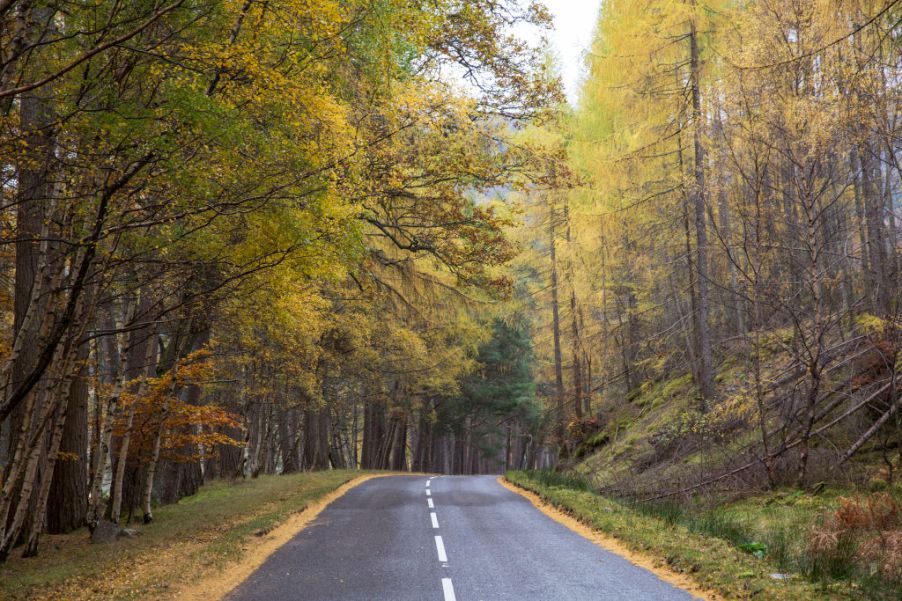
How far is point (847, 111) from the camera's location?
444 inches

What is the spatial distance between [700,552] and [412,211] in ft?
29.6

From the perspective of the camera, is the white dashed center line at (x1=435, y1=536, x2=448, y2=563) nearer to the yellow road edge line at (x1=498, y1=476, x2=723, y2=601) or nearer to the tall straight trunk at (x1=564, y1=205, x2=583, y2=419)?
the yellow road edge line at (x1=498, y1=476, x2=723, y2=601)

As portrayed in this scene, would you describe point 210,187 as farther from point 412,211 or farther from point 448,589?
point 412,211

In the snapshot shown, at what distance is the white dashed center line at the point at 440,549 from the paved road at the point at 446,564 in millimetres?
15

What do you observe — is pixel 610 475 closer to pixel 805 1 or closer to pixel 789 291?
pixel 789 291

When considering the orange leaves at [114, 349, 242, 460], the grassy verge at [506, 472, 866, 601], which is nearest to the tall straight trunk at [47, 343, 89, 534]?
the orange leaves at [114, 349, 242, 460]

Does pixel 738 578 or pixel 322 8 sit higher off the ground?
pixel 322 8

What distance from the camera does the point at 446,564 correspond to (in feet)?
29.9

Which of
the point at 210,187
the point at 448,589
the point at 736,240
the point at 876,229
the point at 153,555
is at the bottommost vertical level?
the point at 153,555

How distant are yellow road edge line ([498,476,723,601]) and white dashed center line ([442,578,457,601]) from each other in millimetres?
2548

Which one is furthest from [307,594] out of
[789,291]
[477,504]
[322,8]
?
[789,291]

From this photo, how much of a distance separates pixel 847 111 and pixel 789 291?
747 centimetres

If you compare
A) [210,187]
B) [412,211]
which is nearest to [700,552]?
[210,187]

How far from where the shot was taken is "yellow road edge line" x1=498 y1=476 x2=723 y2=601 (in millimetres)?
7477
